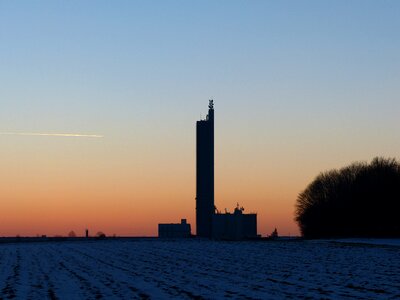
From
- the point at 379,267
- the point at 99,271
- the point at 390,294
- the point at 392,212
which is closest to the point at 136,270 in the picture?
the point at 99,271

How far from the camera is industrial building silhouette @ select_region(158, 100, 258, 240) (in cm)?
13775

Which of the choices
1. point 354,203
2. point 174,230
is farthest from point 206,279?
point 174,230

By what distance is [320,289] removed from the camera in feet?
86.1

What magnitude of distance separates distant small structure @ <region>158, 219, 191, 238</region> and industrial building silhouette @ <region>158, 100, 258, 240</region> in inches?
262

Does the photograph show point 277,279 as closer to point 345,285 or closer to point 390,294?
point 345,285

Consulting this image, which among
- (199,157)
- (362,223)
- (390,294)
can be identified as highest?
(199,157)

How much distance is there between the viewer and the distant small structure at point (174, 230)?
14925 centimetres

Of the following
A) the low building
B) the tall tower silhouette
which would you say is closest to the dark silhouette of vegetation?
the low building

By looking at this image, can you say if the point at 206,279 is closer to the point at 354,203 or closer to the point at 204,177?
the point at 354,203

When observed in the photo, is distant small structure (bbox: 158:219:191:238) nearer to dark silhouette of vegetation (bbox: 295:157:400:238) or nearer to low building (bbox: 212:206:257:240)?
low building (bbox: 212:206:257:240)

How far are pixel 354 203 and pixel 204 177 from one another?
4272cm

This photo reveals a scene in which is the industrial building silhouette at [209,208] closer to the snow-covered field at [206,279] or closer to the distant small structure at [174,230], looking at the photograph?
the distant small structure at [174,230]

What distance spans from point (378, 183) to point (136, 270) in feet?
227

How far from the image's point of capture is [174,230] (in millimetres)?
150750
